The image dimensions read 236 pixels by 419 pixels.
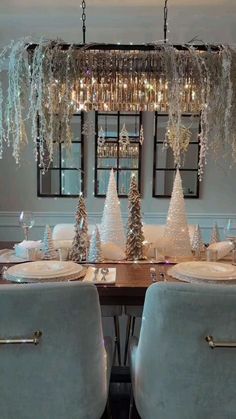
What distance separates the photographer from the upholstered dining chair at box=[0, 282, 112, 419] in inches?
50.1

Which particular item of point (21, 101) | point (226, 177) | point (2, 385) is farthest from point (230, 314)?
point (226, 177)

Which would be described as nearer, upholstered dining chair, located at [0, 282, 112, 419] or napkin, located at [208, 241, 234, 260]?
upholstered dining chair, located at [0, 282, 112, 419]

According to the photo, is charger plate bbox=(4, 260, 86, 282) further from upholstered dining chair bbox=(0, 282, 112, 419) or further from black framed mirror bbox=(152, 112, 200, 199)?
black framed mirror bbox=(152, 112, 200, 199)

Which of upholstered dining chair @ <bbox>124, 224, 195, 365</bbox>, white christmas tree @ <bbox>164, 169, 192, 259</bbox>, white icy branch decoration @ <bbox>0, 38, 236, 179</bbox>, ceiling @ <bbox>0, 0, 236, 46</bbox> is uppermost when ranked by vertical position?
ceiling @ <bbox>0, 0, 236, 46</bbox>

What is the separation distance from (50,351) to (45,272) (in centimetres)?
57

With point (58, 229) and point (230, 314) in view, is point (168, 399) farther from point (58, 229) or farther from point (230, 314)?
point (58, 229)

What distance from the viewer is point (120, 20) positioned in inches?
123

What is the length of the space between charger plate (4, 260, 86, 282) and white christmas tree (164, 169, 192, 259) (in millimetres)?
640

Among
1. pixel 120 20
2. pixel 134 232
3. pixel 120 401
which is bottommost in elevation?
pixel 120 401

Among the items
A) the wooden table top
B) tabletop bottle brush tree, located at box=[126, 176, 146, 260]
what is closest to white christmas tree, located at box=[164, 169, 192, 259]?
tabletop bottle brush tree, located at box=[126, 176, 146, 260]

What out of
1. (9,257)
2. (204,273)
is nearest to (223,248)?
(204,273)

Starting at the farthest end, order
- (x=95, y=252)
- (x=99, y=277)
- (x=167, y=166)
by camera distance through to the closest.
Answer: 1. (x=167, y=166)
2. (x=95, y=252)
3. (x=99, y=277)

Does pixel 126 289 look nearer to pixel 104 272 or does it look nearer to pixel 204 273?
pixel 104 272

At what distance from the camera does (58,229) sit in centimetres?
313
